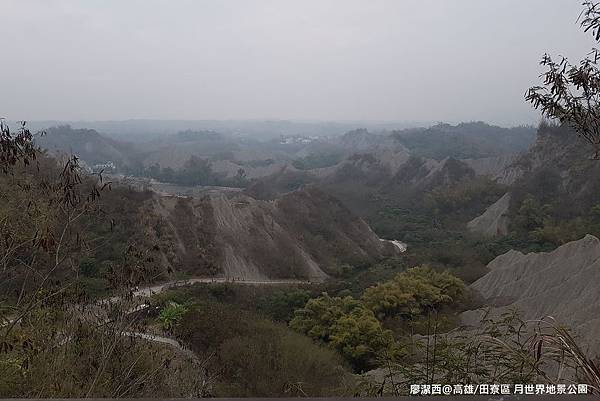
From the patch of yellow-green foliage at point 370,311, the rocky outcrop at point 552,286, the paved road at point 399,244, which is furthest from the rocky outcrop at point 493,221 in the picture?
the patch of yellow-green foliage at point 370,311

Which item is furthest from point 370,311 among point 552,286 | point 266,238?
point 266,238

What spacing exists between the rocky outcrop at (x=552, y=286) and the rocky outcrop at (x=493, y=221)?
49.9ft

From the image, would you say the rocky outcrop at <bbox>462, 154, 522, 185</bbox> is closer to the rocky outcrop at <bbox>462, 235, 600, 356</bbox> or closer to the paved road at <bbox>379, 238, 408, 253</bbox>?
the paved road at <bbox>379, 238, 408, 253</bbox>

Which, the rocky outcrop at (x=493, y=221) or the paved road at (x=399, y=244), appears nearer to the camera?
the paved road at (x=399, y=244)

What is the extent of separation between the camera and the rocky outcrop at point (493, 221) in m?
35.4

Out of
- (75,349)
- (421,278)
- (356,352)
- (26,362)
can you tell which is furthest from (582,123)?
(421,278)

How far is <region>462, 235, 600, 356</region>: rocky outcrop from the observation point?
13906 mm

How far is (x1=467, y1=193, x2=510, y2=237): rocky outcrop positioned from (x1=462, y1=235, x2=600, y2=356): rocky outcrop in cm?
1521

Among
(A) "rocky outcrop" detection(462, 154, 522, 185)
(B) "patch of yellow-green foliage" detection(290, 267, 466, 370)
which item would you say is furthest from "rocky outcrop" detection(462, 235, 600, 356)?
(A) "rocky outcrop" detection(462, 154, 522, 185)

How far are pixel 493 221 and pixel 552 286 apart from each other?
21825mm

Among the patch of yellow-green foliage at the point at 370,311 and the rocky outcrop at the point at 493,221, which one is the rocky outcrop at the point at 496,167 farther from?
the patch of yellow-green foliage at the point at 370,311

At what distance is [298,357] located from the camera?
9.52 metres

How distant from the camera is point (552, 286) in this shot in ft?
54.6

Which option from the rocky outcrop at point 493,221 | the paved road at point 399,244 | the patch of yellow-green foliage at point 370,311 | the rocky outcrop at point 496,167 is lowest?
the paved road at point 399,244
